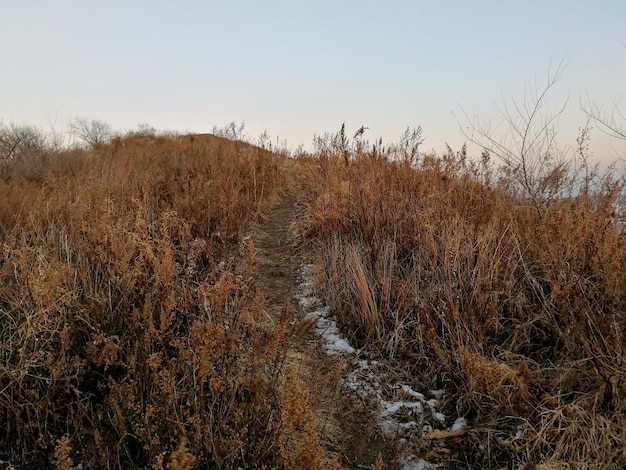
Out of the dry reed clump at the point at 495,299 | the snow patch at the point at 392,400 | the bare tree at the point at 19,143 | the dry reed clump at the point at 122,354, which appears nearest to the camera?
the dry reed clump at the point at 122,354

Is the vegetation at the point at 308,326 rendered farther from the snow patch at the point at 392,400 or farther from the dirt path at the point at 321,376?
the dirt path at the point at 321,376

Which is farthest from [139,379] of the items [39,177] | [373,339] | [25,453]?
[39,177]

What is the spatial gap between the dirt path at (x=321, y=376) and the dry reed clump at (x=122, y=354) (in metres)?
0.27

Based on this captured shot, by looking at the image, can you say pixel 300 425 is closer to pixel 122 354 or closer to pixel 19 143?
pixel 122 354

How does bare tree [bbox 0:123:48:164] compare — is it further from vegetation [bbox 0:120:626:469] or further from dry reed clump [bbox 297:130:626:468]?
dry reed clump [bbox 297:130:626:468]

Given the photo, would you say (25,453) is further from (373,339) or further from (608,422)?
(608,422)

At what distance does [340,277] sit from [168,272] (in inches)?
61.2

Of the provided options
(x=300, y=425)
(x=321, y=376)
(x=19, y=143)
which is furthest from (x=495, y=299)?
(x=19, y=143)

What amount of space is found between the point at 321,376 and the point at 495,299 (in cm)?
123

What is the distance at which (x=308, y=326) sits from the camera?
2189 mm

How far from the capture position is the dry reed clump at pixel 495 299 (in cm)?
185

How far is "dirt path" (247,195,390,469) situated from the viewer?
6.37 feet

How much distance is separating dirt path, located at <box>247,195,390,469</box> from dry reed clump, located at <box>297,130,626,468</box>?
1.17 ft

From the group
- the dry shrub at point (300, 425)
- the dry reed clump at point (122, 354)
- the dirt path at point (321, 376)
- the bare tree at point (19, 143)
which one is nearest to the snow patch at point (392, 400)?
the dirt path at point (321, 376)
